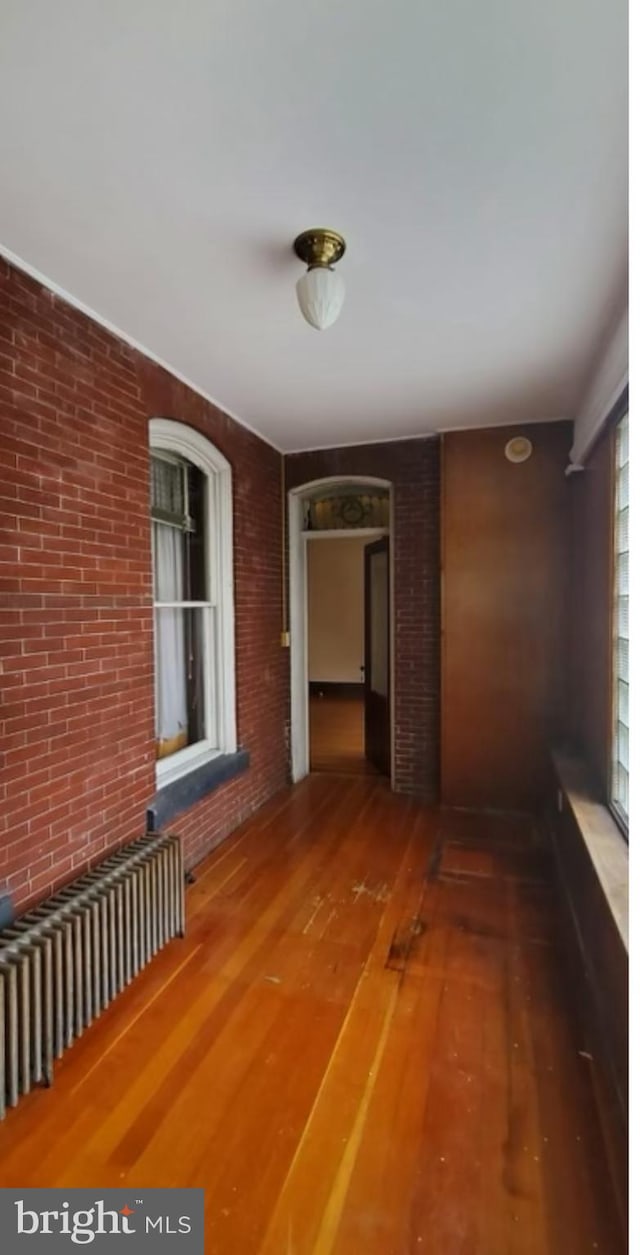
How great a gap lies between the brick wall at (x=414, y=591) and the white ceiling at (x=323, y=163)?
1.72 m

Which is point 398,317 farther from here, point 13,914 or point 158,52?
point 13,914

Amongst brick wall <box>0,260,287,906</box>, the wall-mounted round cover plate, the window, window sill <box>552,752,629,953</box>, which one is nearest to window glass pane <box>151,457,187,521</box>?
brick wall <box>0,260,287,906</box>

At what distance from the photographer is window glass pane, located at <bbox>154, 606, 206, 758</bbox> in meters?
3.40

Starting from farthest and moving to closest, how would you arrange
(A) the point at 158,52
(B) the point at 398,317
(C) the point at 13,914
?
(B) the point at 398,317, (C) the point at 13,914, (A) the point at 158,52

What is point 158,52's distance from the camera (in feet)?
4.37

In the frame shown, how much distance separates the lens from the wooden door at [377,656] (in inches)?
206

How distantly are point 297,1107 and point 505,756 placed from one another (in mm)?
2880

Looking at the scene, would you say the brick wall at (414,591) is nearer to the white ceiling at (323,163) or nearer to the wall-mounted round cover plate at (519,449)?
the wall-mounted round cover plate at (519,449)

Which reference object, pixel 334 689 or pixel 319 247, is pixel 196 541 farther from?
pixel 334 689

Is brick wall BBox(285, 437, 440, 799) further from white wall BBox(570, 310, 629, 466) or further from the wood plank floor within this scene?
the wood plank floor

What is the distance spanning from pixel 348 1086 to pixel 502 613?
3.10 metres

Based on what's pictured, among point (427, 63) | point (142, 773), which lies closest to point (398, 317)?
point (427, 63)

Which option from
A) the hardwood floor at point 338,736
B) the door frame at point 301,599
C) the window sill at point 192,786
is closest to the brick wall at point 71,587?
the window sill at point 192,786
